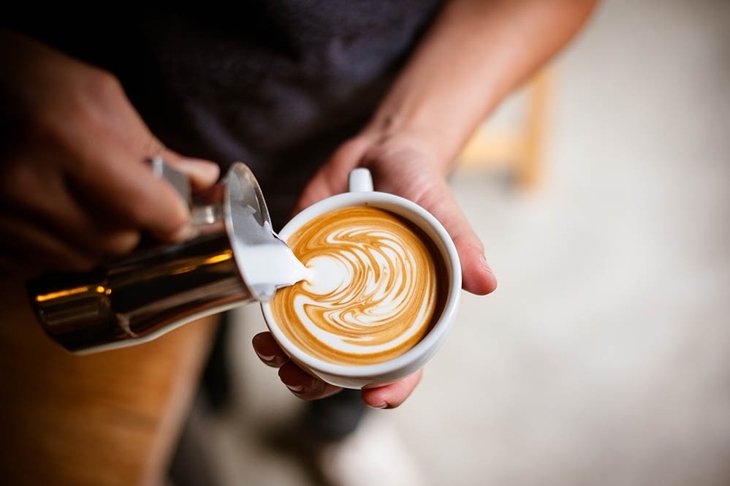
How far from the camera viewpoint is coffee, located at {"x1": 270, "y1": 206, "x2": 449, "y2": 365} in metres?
0.59

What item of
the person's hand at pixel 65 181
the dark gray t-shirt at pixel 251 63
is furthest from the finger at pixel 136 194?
the dark gray t-shirt at pixel 251 63

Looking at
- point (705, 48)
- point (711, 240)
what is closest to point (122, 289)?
point (711, 240)

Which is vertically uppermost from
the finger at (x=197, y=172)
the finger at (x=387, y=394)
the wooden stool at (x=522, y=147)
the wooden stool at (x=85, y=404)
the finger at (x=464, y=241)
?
the wooden stool at (x=522, y=147)

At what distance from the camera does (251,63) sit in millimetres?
732

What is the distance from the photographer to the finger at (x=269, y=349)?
629 millimetres

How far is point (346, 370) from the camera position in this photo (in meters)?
0.56

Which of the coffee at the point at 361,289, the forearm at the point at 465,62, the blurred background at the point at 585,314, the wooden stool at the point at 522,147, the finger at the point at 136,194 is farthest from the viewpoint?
the wooden stool at the point at 522,147

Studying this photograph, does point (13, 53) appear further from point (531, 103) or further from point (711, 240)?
point (711, 240)

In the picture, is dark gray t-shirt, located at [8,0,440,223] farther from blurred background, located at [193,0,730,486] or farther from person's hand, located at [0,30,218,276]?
blurred background, located at [193,0,730,486]

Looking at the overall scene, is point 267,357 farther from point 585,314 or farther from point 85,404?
point 585,314

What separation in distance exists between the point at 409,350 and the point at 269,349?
0.51 feet

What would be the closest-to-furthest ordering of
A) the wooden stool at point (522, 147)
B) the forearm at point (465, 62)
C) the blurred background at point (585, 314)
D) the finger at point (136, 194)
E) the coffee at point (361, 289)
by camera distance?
1. the finger at point (136, 194)
2. the coffee at point (361, 289)
3. the forearm at point (465, 62)
4. the blurred background at point (585, 314)
5. the wooden stool at point (522, 147)

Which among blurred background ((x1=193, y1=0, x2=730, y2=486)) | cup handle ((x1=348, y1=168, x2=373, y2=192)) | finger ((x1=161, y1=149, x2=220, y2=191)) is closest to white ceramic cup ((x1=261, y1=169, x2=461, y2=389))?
cup handle ((x1=348, y1=168, x2=373, y2=192))

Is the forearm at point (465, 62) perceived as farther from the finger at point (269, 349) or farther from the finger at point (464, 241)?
the finger at point (269, 349)
